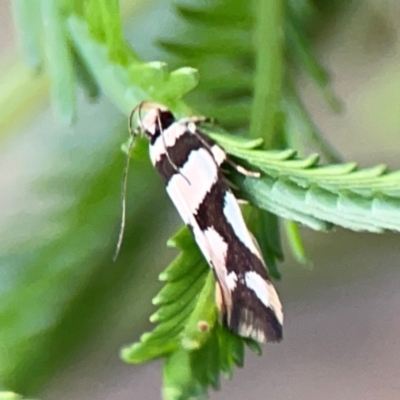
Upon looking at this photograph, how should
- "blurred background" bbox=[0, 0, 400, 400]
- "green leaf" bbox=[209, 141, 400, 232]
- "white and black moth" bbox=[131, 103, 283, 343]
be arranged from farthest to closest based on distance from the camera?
"blurred background" bbox=[0, 0, 400, 400]
"white and black moth" bbox=[131, 103, 283, 343]
"green leaf" bbox=[209, 141, 400, 232]

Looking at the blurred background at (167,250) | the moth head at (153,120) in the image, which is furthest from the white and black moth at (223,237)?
the blurred background at (167,250)

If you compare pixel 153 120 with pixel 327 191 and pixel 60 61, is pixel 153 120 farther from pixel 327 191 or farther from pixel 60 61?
pixel 327 191

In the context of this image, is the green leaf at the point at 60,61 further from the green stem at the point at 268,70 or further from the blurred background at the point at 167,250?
the blurred background at the point at 167,250

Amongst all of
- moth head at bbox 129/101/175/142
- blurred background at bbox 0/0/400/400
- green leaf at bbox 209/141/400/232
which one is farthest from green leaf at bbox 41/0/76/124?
blurred background at bbox 0/0/400/400

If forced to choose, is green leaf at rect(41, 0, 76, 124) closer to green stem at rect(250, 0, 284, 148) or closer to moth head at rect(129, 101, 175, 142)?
moth head at rect(129, 101, 175, 142)

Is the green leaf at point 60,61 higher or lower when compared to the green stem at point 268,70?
higher
